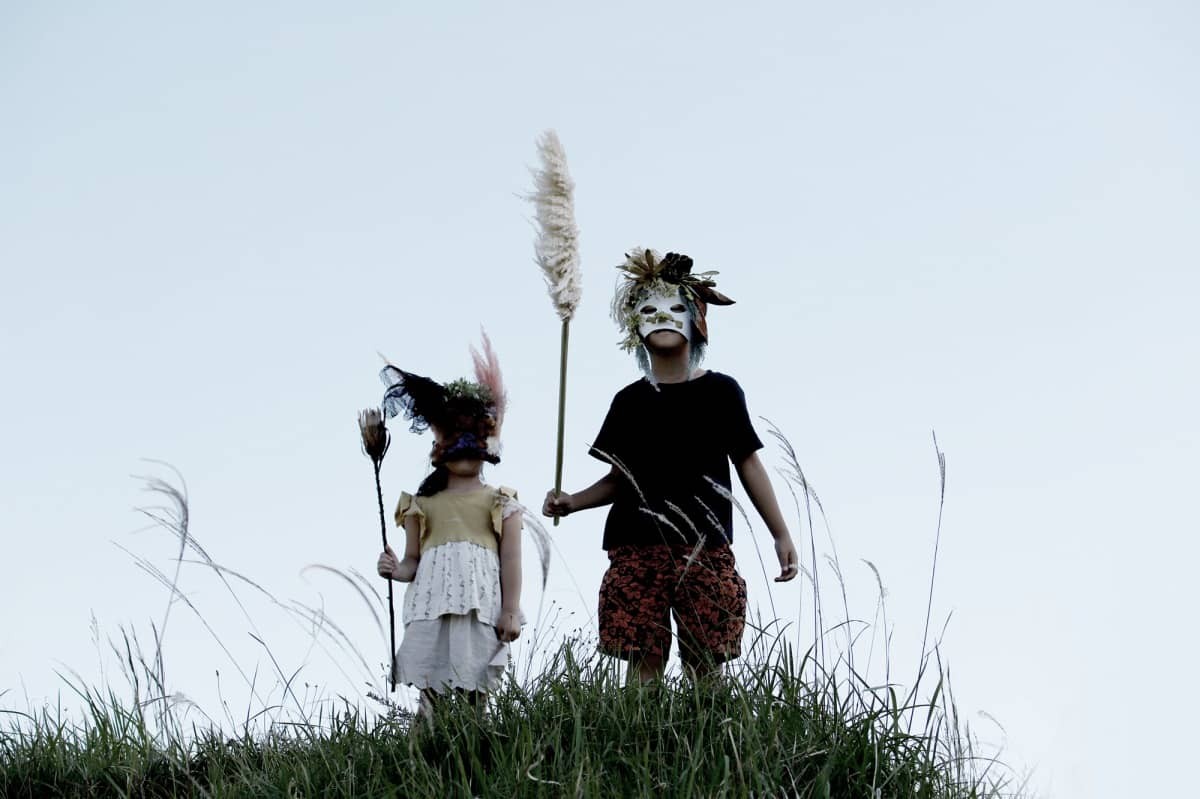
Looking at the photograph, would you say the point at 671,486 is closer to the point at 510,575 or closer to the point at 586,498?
the point at 586,498

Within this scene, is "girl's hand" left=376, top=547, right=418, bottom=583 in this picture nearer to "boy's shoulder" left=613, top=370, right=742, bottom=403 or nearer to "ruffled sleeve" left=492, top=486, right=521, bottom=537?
"ruffled sleeve" left=492, top=486, right=521, bottom=537

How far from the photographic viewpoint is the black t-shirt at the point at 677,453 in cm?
521

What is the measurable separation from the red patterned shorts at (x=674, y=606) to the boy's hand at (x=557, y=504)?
41 cm

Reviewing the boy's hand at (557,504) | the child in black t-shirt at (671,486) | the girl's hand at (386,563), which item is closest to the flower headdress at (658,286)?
the child in black t-shirt at (671,486)

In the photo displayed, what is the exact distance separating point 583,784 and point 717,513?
1722 mm

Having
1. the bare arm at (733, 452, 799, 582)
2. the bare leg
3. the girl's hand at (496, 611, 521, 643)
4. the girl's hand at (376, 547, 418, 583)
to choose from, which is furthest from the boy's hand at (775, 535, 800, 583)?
the girl's hand at (376, 547, 418, 583)

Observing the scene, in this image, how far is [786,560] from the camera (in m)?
5.24

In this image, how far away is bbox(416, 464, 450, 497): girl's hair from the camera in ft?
19.6

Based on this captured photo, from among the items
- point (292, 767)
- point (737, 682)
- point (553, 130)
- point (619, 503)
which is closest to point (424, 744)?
point (292, 767)

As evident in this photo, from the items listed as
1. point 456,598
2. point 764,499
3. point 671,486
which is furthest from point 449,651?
point 764,499

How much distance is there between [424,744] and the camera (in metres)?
4.37

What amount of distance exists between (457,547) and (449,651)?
43 centimetres

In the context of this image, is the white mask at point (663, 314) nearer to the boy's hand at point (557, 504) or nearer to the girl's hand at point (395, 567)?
the boy's hand at point (557, 504)

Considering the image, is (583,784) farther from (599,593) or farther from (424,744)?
(599,593)
